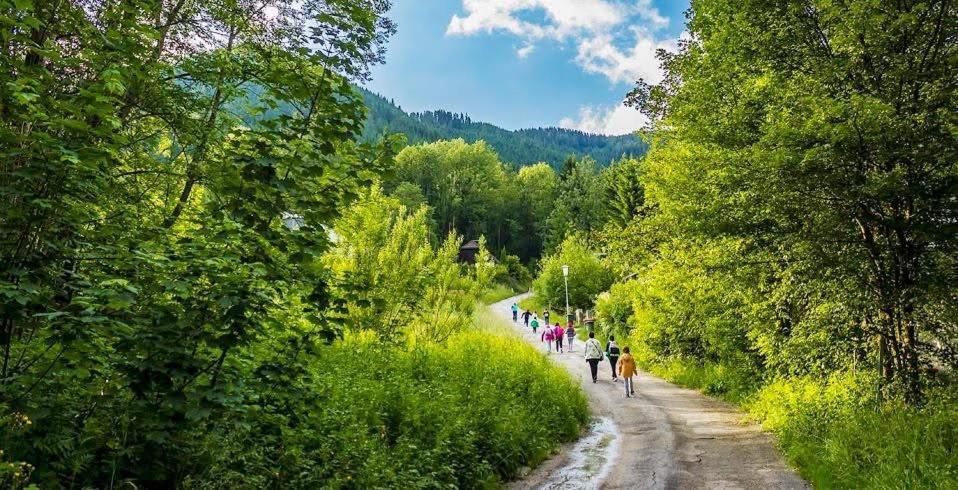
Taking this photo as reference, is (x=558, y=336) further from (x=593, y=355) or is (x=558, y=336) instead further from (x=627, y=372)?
(x=627, y=372)

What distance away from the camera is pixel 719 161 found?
9648 mm

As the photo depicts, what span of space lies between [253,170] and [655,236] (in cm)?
1254

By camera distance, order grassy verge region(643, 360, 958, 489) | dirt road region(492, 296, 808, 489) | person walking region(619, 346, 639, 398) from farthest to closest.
Answer: person walking region(619, 346, 639, 398)
dirt road region(492, 296, 808, 489)
grassy verge region(643, 360, 958, 489)

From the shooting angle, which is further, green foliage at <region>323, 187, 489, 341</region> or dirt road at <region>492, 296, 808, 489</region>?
green foliage at <region>323, 187, 489, 341</region>

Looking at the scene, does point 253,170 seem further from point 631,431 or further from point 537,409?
point 631,431

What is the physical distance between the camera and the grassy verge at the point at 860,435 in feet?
22.3

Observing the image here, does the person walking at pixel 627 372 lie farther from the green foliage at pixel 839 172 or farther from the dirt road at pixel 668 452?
the green foliage at pixel 839 172

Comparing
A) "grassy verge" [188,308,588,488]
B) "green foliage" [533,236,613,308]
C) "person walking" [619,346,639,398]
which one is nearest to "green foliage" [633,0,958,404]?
"grassy verge" [188,308,588,488]

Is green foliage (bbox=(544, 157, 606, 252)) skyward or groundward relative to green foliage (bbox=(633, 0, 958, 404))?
skyward

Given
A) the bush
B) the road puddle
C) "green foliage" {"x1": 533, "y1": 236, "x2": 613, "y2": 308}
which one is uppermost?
"green foliage" {"x1": 533, "y1": 236, "x2": 613, "y2": 308}

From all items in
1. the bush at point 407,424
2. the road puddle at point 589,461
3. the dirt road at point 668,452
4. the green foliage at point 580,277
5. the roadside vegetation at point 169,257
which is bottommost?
the road puddle at point 589,461

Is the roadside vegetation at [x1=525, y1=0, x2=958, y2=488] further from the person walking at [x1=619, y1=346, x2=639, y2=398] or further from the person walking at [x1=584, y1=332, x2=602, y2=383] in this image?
the person walking at [x1=584, y1=332, x2=602, y2=383]

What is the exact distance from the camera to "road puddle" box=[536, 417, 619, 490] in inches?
348

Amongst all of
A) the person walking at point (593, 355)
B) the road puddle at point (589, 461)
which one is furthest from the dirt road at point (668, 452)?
the person walking at point (593, 355)
